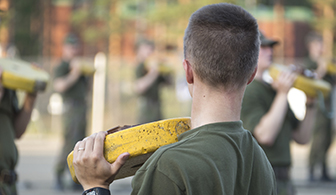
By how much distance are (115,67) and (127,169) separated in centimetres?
1558

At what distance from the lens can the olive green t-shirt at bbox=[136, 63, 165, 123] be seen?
8953mm

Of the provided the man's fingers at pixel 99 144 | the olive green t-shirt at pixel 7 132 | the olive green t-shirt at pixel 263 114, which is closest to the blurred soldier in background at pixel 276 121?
the olive green t-shirt at pixel 263 114

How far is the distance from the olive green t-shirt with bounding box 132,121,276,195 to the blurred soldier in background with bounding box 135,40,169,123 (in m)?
7.22

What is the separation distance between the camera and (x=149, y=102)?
8992mm

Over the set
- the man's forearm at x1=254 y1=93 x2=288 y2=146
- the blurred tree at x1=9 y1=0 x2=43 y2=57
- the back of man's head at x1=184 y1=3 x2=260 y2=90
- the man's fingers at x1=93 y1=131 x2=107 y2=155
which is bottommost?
the blurred tree at x1=9 y1=0 x2=43 y2=57

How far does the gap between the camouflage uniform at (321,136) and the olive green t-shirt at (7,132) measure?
20.5 feet

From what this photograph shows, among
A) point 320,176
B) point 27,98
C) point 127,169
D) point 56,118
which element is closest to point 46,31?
point 56,118

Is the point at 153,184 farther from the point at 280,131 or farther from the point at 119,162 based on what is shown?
the point at 280,131

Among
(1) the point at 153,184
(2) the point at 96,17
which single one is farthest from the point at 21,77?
(2) the point at 96,17

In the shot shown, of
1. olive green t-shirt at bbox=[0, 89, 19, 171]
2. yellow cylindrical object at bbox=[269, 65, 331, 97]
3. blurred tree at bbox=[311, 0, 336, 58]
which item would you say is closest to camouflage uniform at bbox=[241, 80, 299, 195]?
yellow cylindrical object at bbox=[269, 65, 331, 97]

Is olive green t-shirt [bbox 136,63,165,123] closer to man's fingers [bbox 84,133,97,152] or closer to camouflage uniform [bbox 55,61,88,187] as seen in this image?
camouflage uniform [bbox 55,61,88,187]

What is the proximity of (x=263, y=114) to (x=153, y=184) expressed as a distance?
254cm

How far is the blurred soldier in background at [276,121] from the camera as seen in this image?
374 cm

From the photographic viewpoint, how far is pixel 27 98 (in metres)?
3.53
